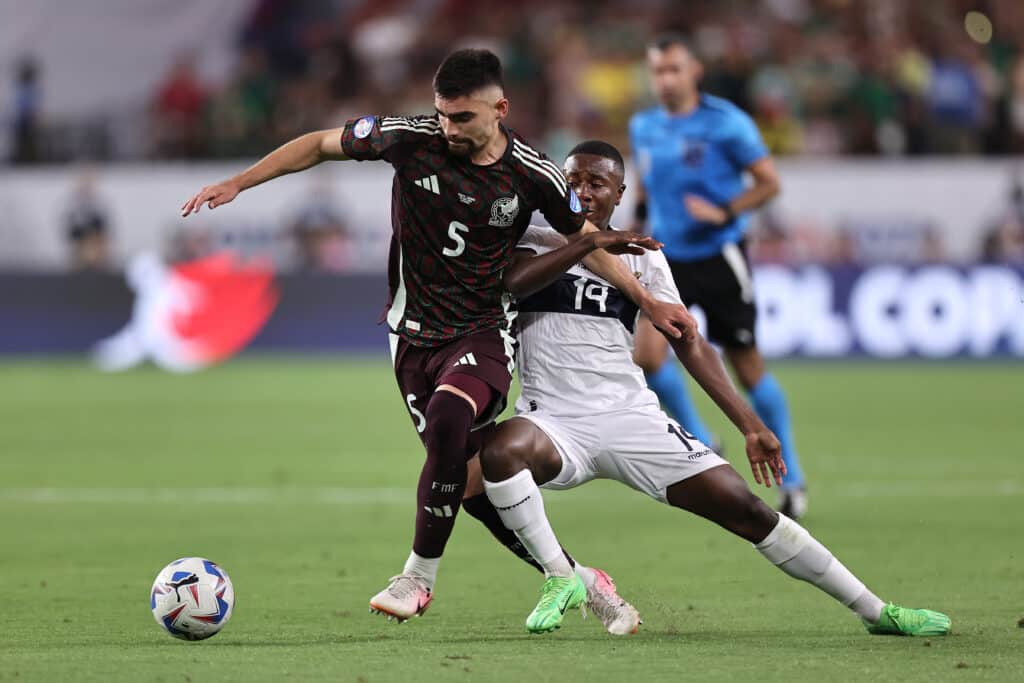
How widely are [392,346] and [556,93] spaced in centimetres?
1650

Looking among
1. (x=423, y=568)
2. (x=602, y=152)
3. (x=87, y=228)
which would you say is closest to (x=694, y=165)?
(x=602, y=152)

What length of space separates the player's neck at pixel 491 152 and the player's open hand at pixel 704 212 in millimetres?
3331

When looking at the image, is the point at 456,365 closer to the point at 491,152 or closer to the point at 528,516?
the point at 528,516

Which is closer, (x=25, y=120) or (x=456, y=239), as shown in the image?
(x=456, y=239)

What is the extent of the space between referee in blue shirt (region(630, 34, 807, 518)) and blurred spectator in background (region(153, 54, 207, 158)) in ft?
45.2

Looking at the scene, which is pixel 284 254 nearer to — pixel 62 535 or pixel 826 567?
pixel 62 535

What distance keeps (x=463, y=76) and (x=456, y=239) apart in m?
0.61

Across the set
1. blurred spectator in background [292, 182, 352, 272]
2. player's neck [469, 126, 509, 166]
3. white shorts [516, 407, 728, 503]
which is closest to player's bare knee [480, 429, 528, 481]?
white shorts [516, 407, 728, 503]

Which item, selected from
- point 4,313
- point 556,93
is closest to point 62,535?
point 4,313

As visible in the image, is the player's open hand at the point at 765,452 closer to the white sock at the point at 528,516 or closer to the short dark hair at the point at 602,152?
the white sock at the point at 528,516

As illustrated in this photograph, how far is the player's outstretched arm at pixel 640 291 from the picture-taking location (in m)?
5.80

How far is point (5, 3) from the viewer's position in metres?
24.3

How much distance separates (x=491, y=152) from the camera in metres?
6.05

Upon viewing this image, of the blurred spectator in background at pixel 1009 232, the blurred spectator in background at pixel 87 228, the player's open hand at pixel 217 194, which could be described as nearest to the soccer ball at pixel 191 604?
the player's open hand at pixel 217 194
